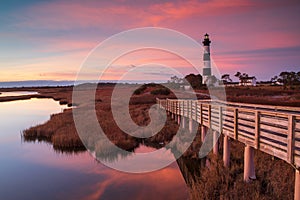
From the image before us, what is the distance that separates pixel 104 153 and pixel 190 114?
561 cm

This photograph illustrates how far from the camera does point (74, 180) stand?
37.7ft

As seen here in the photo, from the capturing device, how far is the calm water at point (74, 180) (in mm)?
9992

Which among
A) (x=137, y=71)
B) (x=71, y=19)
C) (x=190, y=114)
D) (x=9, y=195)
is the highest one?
(x=71, y=19)

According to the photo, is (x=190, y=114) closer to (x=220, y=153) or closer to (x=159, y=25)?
(x=220, y=153)

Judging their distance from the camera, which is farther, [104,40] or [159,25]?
[104,40]

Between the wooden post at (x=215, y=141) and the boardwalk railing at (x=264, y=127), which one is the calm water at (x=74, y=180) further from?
the boardwalk railing at (x=264, y=127)

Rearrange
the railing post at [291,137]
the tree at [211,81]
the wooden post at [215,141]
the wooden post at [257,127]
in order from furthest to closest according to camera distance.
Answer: the tree at [211,81] → the wooden post at [215,141] → the wooden post at [257,127] → the railing post at [291,137]

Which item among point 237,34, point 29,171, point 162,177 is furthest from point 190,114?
point 237,34

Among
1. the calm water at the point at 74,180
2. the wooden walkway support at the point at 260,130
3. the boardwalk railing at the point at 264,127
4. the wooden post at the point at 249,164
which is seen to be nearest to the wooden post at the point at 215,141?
the wooden walkway support at the point at 260,130

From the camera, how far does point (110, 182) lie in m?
11.0

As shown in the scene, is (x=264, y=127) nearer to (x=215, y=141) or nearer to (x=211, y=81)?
(x=215, y=141)

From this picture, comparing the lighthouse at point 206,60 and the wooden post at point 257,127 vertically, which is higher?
the lighthouse at point 206,60

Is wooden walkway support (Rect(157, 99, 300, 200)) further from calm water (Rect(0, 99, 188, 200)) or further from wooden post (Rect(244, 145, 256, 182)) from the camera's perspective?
calm water (Rect(0, 99, 188, 200))

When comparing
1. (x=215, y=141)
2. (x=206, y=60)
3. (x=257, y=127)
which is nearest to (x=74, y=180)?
(x=215, y=141)
